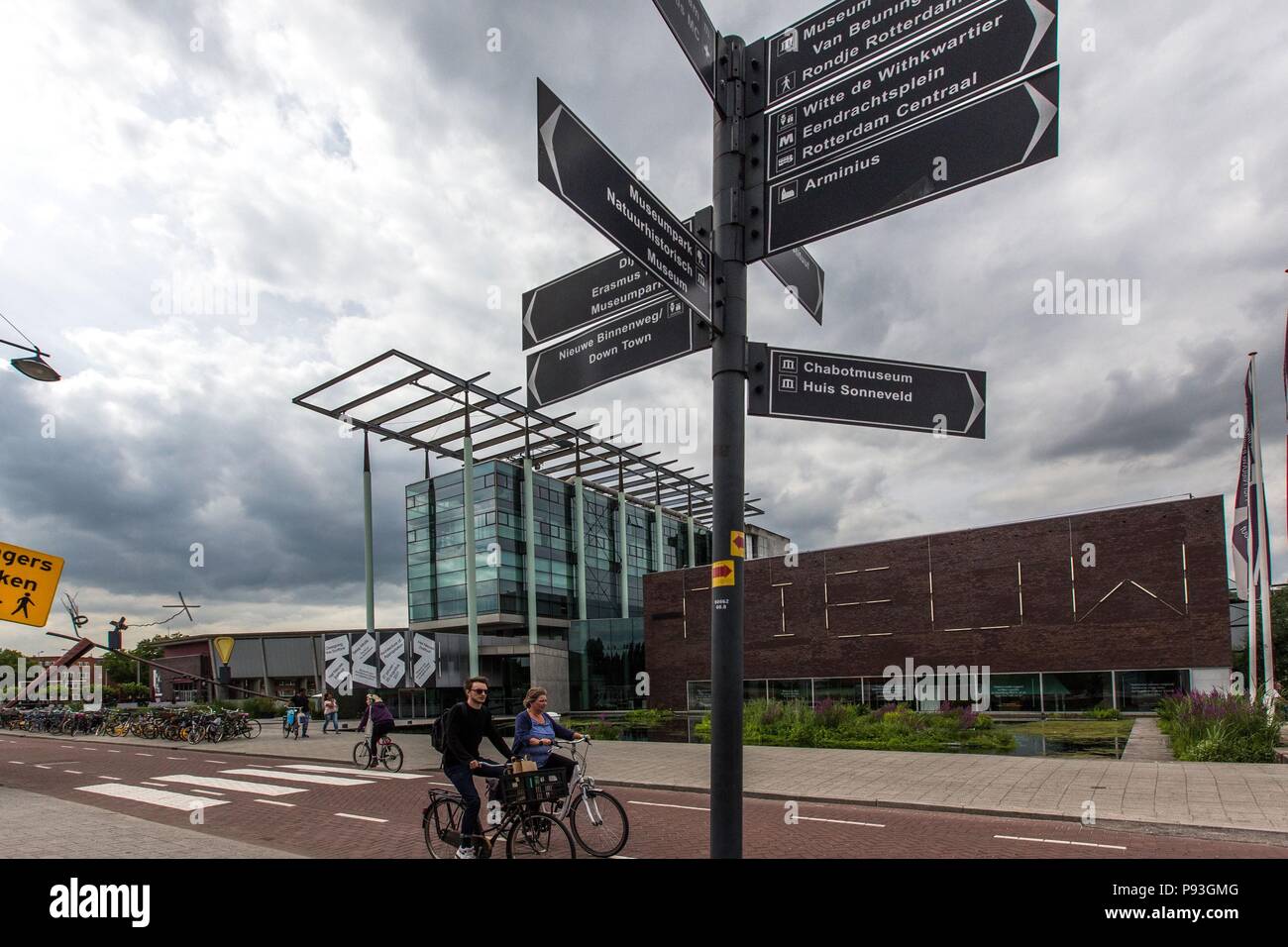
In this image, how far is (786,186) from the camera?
4082mm

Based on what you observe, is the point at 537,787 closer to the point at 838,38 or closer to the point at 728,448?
the point at 728,448

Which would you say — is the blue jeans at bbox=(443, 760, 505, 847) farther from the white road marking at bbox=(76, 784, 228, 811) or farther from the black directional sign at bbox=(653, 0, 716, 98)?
the white road marking at bbox=(76, 784, 228, 811)

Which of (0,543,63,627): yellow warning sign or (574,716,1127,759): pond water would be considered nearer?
(0,543,63,627): yellow warning sign

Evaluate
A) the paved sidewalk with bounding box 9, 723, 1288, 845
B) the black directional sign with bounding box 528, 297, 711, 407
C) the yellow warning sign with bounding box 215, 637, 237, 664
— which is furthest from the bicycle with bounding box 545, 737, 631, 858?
the yellow warning sign with bounding box 215, 637, 237, 664

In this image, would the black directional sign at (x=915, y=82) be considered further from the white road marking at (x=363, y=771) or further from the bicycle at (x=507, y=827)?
the white road marking at (x=363, y=771)

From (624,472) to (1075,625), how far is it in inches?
1392

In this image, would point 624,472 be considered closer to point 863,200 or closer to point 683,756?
point 683,756

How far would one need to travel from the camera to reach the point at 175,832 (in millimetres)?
9688

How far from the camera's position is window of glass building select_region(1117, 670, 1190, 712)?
97.5ft

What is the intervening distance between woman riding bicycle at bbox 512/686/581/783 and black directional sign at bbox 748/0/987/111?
20.5 ft

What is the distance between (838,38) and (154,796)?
1600 centimetres

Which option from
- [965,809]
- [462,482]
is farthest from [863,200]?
[462,482]

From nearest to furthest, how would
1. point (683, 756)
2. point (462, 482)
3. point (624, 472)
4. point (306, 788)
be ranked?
point (306, 788) < point (683, 756) < point (462, 482) < point (624, 472)

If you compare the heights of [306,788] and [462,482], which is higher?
[462,482]
